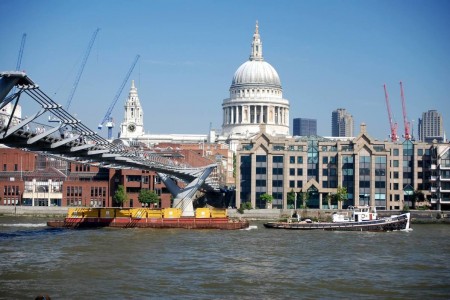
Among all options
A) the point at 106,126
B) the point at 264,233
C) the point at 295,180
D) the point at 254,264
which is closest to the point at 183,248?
the point at 254,264

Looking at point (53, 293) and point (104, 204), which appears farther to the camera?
point (104, 204)

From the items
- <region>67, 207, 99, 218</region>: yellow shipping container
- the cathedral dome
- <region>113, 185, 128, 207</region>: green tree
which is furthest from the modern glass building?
the cathedral dome

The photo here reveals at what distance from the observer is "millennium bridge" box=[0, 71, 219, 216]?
5169 cm

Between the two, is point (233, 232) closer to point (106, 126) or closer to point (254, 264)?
point (254, 264)

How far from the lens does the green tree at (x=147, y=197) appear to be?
10681 cm

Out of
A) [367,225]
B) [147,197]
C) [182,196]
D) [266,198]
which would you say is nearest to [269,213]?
[266,198]

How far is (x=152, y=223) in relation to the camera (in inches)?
3305

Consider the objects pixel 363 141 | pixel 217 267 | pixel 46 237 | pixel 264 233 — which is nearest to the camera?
pixel 217 267

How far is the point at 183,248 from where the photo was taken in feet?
194

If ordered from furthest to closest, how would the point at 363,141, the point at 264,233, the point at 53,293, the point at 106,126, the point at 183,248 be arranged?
the point at 106,126, the point at 363,141, the point at 264,233, the point at 183,248, the point at 53,293

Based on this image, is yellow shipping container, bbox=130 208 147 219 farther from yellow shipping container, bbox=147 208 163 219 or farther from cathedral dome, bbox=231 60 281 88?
cathedral dome, bbox=231 60 281 88

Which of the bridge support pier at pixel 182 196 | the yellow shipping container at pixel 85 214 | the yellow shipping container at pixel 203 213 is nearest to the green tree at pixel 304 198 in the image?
the bridge support pier at pixel 182 196

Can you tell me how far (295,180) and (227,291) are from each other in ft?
236

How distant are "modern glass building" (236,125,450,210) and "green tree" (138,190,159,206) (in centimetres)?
1028
